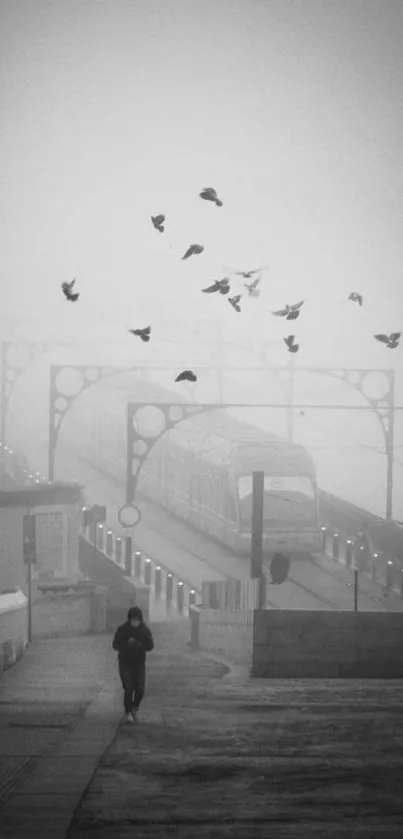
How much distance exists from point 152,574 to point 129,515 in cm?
179

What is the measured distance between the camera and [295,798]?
28.2 feet

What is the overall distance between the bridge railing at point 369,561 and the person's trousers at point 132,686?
21.3 m

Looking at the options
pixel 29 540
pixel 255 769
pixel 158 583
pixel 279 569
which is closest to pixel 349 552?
pixel 279 569

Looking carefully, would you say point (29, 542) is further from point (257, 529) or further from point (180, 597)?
point (180, 597)

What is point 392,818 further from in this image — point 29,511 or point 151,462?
point 151,462

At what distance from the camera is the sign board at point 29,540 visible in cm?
2573

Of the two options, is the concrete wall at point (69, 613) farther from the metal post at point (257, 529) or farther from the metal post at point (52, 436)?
the metal post at point (52, 436)

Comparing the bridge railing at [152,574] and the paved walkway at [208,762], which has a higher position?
the paved walkway at [208,762]

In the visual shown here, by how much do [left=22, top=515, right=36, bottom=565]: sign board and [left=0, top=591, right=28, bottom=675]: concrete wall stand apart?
5.30m

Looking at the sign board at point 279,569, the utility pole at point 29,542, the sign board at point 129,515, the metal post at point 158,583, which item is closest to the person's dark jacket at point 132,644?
the utility pole at point 29,542

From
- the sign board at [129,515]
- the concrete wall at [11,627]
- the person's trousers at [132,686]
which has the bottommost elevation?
the sign board at [129,515]

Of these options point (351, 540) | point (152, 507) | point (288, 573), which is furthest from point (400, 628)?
point (152, 507)

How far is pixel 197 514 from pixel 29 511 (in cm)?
1551

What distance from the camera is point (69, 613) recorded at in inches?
1038
